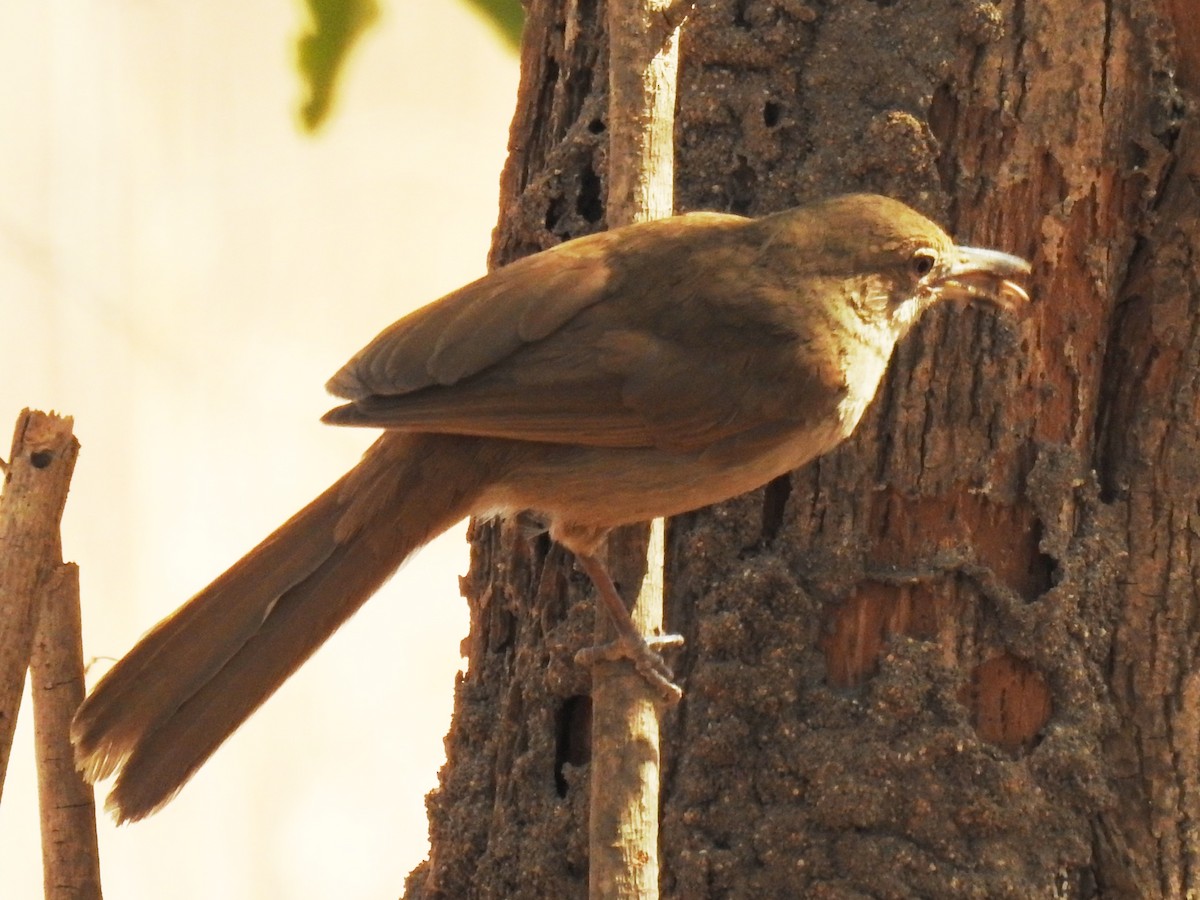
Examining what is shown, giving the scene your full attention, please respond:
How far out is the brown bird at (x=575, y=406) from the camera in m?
3.11

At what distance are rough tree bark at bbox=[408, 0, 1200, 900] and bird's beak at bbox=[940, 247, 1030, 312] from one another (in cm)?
6

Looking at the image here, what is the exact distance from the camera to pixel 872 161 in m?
3.30

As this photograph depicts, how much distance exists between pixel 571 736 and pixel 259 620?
701 mm

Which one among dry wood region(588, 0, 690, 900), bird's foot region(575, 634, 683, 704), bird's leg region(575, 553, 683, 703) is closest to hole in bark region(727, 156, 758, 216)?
dry wood region(588, 0, 690, 900)

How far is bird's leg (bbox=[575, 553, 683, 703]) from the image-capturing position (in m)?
2.89

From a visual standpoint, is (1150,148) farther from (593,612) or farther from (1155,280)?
(593,612)

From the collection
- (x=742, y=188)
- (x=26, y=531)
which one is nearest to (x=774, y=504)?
(x=742, y=188)

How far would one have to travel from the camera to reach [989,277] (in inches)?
127

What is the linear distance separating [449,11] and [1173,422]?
11.1 ft

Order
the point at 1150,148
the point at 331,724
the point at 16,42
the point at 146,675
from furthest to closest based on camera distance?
the point at 331,724, the point at 16,42, the point at 1150,148, the point at 146,675

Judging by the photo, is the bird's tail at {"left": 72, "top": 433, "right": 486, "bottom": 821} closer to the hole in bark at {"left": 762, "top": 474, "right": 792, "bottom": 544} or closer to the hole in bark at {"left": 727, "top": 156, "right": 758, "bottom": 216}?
the hole in bark at {"left": 762, "top": 474, "right": 792, "bottom": 544}

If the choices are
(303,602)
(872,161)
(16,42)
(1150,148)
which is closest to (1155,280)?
(1150,148)

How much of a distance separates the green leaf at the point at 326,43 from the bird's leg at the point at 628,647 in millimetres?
1269

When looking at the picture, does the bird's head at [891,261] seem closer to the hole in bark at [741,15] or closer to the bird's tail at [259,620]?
the hole in bark at [741,15]
